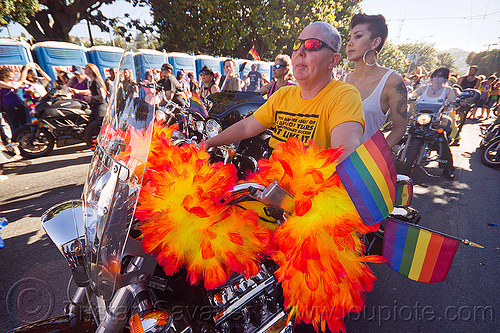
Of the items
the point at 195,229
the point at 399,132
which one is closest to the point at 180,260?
the point at 195,229

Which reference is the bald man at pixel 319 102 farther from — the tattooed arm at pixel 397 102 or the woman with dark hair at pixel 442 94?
the woman with dark hair at pixel 442 94

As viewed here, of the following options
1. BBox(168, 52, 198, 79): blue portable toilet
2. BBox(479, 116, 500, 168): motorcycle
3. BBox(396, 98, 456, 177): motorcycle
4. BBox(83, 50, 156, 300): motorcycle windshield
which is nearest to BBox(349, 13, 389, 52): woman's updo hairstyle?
BBox(83, 50, 156, 300): motorcycle windshield

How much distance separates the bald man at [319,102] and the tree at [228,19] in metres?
17.3

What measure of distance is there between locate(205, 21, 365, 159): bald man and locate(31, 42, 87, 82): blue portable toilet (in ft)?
30.9

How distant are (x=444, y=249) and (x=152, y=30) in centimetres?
2458

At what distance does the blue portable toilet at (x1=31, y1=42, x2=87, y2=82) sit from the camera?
819cm

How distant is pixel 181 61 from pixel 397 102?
1246 cm

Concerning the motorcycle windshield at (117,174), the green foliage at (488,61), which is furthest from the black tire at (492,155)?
the green foliage at (488,61)

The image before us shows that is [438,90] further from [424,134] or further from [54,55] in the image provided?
[54,55]

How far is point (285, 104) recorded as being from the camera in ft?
5.77

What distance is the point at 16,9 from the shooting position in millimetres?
12977

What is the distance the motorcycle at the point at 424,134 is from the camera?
14.8 ft

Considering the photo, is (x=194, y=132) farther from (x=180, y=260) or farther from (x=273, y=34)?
(x=273, y=34)

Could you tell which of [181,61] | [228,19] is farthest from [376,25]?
[228,19]
